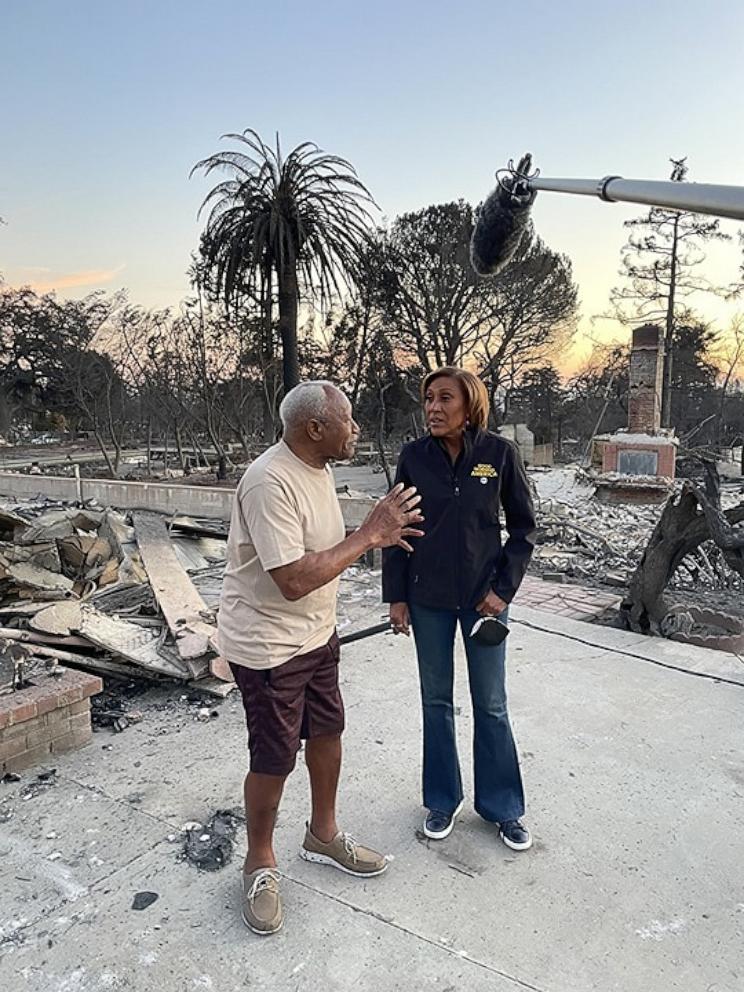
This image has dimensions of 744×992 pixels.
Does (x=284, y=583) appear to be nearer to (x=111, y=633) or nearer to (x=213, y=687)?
(x=213, y=687)

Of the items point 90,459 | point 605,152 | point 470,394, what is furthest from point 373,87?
point 90,459

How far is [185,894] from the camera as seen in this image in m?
1.93

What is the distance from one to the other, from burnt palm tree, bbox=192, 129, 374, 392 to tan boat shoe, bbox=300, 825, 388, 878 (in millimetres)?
4510

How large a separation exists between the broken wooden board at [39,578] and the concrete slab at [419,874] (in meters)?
1.55

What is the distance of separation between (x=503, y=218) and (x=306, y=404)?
1621 mm

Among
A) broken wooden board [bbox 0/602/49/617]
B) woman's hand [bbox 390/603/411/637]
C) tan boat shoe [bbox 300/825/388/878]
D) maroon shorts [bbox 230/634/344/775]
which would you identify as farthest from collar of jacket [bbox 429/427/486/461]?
broken wooden board [bbox 0/602/49/617]

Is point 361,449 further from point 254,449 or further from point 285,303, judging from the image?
point 285,303

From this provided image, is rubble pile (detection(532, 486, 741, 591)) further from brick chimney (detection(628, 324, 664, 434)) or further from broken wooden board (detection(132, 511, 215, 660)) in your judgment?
broken wooden board (detection(132, 511, 215, 660))

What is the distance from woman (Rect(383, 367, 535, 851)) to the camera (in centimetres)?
212

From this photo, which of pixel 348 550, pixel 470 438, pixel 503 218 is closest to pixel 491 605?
pixel 470 438

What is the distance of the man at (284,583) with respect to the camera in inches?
66.7

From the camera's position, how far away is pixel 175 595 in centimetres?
408

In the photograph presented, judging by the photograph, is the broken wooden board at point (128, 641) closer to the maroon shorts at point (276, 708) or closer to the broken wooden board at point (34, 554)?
the broken wooden board at point (34, 554)

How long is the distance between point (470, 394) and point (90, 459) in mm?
19687
